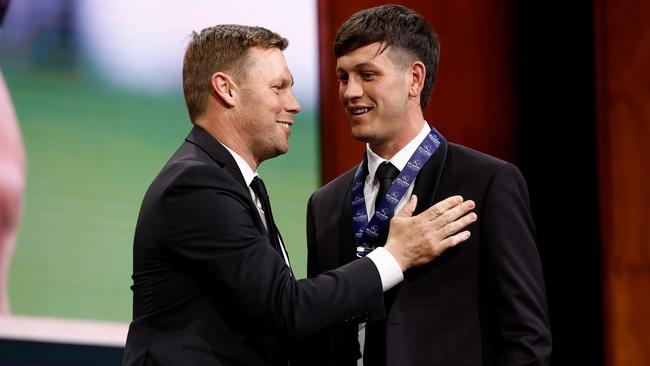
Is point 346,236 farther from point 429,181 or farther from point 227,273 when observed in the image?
point 227,273

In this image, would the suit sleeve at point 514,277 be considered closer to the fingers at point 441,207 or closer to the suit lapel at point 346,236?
the fingers at point 441,207

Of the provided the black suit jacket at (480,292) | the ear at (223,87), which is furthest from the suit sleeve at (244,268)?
the ear at (223,87)

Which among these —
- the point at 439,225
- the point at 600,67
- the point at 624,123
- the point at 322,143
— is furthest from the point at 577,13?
the point at 439,225

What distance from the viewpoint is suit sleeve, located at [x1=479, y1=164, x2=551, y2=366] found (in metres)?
2.08

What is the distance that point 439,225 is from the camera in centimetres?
208

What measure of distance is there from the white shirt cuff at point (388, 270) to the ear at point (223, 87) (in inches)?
21.1

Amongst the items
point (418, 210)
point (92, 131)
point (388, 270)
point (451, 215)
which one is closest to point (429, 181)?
point (418, 210)

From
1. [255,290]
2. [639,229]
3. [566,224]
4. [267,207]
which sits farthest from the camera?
[566,224]

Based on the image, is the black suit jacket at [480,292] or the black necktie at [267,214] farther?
the black necktie at [267,214]

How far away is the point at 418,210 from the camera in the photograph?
7.27 feet

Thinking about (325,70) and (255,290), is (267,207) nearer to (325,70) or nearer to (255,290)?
(255,290)

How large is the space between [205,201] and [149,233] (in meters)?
0.16

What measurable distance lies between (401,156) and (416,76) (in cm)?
24

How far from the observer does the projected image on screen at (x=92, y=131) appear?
362 centimetres
